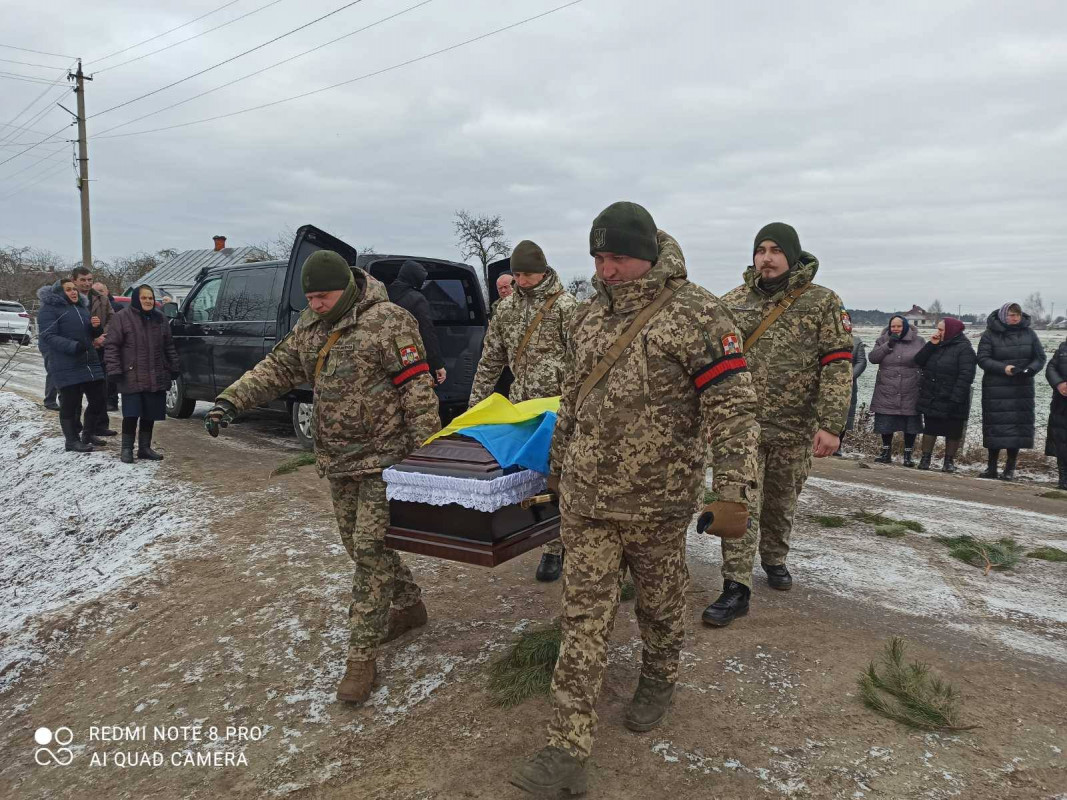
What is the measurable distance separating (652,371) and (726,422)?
296 millimetres

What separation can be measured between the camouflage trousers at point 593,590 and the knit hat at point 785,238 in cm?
187

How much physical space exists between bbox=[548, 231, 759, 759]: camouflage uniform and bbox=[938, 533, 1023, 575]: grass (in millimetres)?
3102

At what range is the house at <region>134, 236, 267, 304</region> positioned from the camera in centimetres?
3176

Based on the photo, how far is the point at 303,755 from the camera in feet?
9.27

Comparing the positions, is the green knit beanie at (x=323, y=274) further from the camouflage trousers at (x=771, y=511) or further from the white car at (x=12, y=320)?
the white car at (x=12, y=320)

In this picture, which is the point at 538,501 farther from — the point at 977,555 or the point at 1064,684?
the point at 977,555

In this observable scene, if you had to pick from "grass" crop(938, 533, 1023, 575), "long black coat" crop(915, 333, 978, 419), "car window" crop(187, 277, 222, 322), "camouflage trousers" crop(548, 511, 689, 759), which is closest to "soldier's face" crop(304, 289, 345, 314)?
"camouflage trousers" crop(548, 511, 689, 759)

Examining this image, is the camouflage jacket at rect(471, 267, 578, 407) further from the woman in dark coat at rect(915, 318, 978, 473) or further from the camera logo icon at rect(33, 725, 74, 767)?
the woman in dark coat at rect(915, 318, 978, 473)

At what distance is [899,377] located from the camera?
336 inches

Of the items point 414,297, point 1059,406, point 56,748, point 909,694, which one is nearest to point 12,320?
point 414,297

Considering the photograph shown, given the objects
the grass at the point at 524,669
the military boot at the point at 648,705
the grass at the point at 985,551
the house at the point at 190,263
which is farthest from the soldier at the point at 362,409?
the house at the point at 190,263

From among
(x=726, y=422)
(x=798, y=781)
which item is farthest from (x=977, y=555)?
(x=726, y=422)

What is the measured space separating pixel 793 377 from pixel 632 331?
1.75 m

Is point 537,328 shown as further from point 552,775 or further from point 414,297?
point 552,775
